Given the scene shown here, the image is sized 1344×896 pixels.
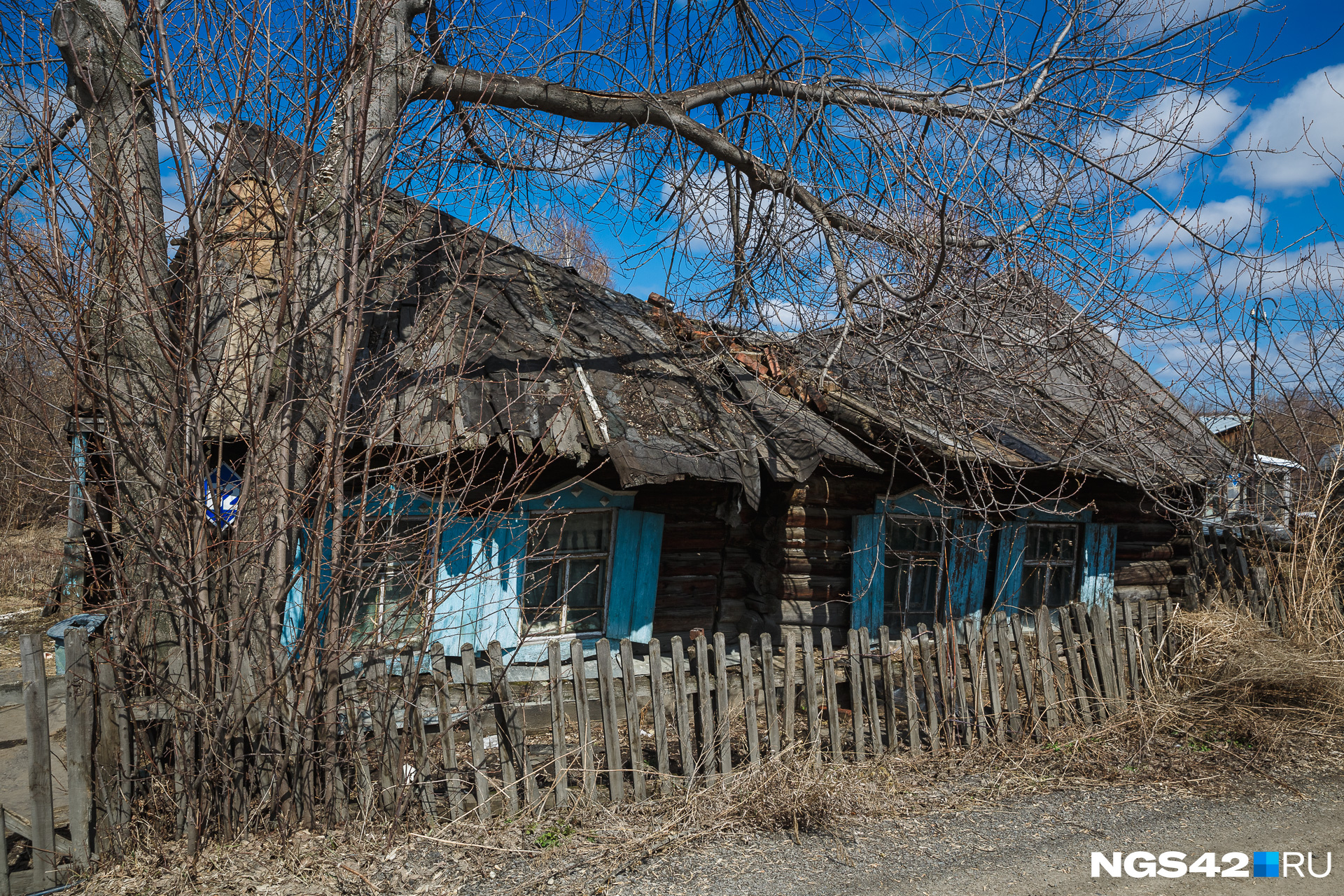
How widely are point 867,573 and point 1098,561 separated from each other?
344 centimetres

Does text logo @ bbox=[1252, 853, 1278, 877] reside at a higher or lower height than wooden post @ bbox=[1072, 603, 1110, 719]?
lower

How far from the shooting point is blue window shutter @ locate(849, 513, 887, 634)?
742 centimetres

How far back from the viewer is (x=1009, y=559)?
8.49 metres

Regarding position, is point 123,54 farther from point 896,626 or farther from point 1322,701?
point 1322,701

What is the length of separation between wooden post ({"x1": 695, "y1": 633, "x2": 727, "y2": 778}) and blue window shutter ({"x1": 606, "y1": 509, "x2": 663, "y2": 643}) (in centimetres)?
215

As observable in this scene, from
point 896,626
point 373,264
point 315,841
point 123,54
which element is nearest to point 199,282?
point 373,264

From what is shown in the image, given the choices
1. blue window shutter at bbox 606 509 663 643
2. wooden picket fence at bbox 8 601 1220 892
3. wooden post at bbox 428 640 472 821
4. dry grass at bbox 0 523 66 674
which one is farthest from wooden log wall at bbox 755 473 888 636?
dry grass at bbox 0 523 66 674

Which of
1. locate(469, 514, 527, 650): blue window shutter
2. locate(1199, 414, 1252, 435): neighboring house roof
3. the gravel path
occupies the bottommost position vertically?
the gravel path

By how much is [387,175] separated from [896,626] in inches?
243

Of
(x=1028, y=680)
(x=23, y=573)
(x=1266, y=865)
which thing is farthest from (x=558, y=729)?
(x=23, y=573)

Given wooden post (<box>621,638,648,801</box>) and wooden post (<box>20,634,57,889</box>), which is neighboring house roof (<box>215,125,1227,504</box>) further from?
wooden post (<box>20,634,57,889</box>)

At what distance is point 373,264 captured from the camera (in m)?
4.26

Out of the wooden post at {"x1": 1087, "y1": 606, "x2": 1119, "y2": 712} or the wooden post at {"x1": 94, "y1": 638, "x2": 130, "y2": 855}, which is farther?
the wooden post at {"x1": 1087, "y1": 606, "x2": 1119, "y2": 712}

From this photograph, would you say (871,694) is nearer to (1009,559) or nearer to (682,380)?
(682,380)
